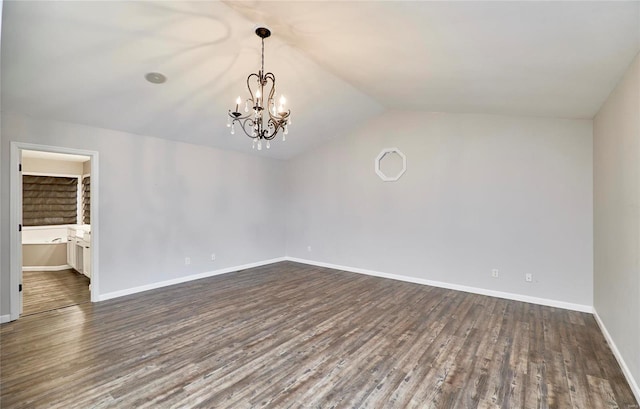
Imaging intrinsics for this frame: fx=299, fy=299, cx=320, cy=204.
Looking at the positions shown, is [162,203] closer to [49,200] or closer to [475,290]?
[49,200]

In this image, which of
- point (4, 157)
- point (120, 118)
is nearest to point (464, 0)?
point (120, 118)

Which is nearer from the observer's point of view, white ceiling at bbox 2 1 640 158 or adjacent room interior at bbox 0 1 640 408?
white ceiling at bbox 2 1 640 158

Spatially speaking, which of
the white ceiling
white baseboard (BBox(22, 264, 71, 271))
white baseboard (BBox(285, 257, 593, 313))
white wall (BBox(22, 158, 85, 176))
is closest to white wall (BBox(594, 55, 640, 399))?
the white ceiling

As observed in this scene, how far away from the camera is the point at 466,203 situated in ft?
15.5

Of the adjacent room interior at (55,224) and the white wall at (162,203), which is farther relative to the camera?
the adjacent room interior at (55,224)

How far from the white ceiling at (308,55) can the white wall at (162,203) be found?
30 centimetres

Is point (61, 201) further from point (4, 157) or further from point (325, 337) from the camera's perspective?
point (325, 337)

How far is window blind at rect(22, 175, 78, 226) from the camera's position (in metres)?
7.01

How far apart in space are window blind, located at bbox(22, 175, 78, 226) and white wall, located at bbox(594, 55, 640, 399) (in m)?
9.85

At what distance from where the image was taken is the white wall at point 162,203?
152 inches

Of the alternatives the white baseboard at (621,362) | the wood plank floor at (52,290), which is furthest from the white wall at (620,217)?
the wood plank floor at (52,290)

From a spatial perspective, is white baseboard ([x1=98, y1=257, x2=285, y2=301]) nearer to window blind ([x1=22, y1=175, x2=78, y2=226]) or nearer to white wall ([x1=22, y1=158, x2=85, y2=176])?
white wall ([x1=22, y1=158, x2=85, y2=176])

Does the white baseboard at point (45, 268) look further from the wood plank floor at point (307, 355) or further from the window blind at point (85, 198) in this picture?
the wood plank floor at point (307, 355)

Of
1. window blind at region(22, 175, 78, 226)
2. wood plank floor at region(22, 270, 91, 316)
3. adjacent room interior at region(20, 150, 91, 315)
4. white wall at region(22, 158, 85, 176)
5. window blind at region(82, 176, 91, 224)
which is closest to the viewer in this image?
wood plank floor at region(22, 270, 91, 316)
